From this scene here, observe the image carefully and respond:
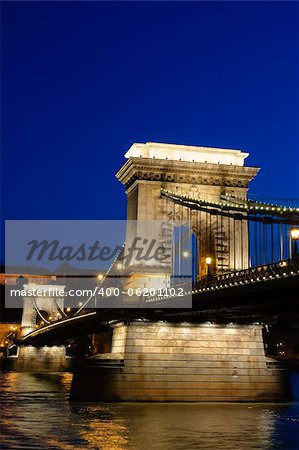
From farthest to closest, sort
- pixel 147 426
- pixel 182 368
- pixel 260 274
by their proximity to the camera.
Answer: pixel 182 368 < pixel 147 426 < pixel 260 274

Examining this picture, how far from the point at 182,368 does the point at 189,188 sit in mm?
15148

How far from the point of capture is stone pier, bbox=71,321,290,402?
130ft

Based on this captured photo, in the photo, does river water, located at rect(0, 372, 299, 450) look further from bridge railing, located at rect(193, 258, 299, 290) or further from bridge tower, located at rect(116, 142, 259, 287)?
bridge tower, located at rect(116, 142, 259, 287)

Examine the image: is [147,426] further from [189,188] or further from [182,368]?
[189,188]

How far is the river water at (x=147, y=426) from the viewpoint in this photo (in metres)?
26.8

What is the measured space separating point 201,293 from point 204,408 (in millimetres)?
7438

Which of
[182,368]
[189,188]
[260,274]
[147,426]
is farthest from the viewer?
[189,188]

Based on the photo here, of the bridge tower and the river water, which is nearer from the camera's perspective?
the river water

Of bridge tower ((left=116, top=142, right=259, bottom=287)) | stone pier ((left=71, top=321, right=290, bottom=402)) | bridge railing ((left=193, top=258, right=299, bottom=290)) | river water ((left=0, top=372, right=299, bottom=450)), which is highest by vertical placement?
bridge tower ((left=116, top=142, right=259, bottom=287))

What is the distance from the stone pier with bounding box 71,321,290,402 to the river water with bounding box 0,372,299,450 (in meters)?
1.07

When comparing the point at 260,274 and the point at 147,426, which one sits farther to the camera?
the point at 147,426

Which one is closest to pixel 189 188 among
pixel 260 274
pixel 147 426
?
pixel 260 274

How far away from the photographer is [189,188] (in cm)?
5203

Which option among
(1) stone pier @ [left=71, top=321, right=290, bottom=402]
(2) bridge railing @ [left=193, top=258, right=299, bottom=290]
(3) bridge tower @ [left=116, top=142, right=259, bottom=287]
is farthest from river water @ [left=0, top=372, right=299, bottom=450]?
(3) bridge tower @ [left=116, top=142, right=259, bottom=287]
